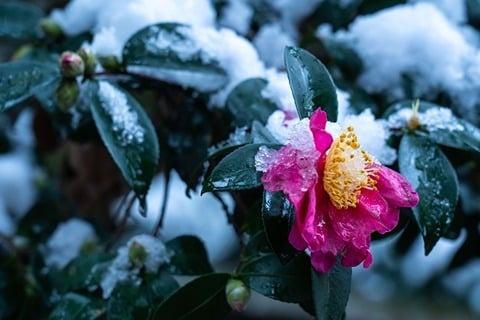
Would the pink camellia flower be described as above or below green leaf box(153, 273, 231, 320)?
above

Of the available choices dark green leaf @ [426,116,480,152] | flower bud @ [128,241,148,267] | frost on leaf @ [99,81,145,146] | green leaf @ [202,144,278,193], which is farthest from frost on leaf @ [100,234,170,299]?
dark green leaf @ [426,116,480,152]

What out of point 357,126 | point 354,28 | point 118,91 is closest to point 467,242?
point 354,28

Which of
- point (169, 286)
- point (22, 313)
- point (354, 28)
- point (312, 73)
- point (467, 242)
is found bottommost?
point (467, 242)

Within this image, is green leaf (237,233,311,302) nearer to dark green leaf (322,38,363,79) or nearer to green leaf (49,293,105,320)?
green leaf (49,293,105,320)

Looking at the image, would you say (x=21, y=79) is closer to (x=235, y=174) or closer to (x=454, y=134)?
(x=235, y=174)

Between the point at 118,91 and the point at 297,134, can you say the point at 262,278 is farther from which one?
the point at 118,91

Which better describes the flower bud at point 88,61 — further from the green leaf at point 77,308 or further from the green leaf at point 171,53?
the green leaf at point 77,308
